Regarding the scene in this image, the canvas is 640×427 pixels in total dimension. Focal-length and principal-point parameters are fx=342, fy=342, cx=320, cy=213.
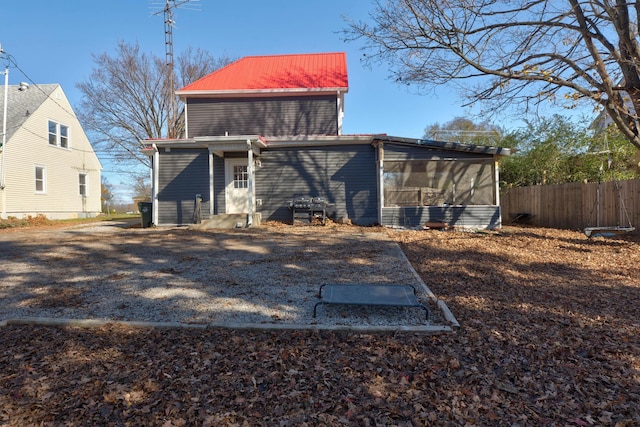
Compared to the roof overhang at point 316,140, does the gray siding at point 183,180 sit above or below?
below

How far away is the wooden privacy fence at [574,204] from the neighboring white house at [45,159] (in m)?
23.1

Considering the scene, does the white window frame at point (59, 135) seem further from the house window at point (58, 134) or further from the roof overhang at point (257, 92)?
the roof overhang at point (257, 92)

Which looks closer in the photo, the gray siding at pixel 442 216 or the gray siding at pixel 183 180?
the gray siding at pixel 442 216

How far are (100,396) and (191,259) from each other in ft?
14.8

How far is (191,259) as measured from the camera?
262 inches

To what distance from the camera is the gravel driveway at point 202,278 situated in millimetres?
3670

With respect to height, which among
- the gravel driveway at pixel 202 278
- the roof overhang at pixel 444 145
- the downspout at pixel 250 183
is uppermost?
the roof overhang at pixel 444 145

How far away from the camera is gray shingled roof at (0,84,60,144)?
56.4ft

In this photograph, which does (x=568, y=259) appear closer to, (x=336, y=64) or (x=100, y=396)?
(x=100, y=396)

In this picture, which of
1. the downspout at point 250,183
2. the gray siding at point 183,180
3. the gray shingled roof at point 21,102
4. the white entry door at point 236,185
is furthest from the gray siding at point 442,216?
the gray shingled roof at point 21,102

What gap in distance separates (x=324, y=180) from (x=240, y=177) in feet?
10.8

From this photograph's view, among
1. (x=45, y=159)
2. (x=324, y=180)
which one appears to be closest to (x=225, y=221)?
(x=324, y=180)

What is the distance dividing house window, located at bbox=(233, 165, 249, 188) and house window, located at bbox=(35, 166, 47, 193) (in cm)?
1258

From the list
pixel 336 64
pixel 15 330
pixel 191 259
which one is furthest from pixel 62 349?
pixel 336 64
